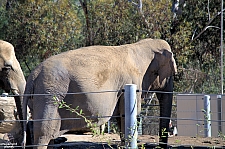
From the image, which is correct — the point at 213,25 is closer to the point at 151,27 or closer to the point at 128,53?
the point at 151,27

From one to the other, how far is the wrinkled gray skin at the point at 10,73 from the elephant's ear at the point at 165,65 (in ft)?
8.57

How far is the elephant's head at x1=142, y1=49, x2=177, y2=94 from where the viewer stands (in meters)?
10.2

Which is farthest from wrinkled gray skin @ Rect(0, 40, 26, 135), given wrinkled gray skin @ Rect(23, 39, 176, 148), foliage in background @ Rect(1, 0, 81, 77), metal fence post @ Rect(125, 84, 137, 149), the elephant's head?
foliage in background @ Rect(1, 0, 81, 77)

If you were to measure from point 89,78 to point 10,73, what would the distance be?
3.12m

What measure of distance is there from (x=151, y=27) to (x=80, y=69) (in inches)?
496

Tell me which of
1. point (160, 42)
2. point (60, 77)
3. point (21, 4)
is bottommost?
point (60, 77)

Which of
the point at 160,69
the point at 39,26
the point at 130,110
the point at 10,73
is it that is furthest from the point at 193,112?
the point at 39,26

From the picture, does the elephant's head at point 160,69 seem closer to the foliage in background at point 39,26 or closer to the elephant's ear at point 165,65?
the elephant's ear at point 165,65

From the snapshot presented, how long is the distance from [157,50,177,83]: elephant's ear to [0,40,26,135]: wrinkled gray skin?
2613 millimetres

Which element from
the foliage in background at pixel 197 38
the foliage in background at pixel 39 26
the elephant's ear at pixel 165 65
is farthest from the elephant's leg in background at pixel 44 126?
the foliage in background at pixel 197 38

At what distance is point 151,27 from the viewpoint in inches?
813

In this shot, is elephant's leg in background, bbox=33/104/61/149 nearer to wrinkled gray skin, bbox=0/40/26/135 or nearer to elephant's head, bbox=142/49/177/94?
elephant's head, bbox=142/49/177/94

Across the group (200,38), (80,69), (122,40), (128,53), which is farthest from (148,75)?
(200,38)

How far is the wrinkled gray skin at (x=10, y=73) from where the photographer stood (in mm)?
10852
